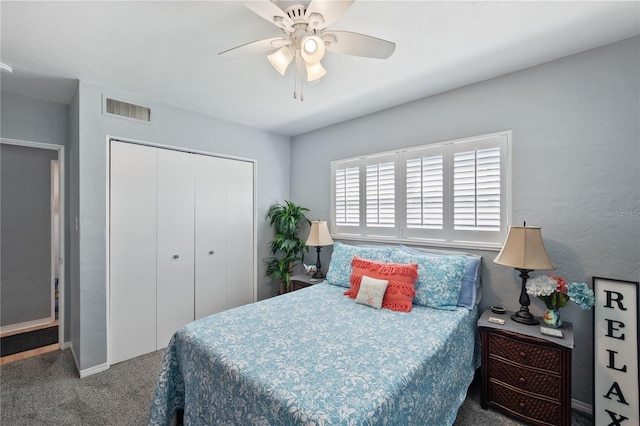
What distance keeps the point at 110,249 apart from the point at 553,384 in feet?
12.3

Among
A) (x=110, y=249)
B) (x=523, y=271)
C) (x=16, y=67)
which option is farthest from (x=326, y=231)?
(x=16, y=67)

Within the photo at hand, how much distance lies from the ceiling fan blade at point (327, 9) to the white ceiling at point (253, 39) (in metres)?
0.31

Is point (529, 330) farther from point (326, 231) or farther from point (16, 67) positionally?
point (16, 67)

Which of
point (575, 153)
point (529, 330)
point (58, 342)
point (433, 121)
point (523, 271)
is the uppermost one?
point (433, 121)

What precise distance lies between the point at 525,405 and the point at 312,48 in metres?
2.69

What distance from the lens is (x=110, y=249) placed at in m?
2.71

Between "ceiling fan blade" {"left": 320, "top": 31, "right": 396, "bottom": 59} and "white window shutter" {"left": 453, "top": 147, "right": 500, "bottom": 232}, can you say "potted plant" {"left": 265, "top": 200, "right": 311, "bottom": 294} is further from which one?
"ceiling fan blade" {"left": 320, "top": 31, "right": 396, "bottom": 59}

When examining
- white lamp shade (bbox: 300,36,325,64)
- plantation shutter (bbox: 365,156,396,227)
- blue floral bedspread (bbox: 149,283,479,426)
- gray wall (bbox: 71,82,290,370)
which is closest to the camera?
blue floral bedspread (bbox: 149,283,479,426)

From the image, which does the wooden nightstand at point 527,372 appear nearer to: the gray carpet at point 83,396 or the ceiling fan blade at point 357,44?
the gray carpet at point 83,396

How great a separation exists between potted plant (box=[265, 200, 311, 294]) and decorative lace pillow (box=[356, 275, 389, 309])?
1.64 metres

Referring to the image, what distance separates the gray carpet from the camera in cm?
197

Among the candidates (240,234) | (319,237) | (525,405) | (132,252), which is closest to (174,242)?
(132,252)

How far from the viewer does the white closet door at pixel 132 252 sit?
273 centimetres

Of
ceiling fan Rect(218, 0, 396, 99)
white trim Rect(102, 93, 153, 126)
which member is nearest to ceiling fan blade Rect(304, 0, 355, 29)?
ceiling fan Rect(218, 0, 396, 99)
